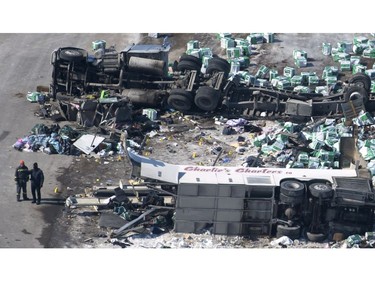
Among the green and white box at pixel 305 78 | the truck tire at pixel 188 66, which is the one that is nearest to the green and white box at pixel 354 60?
the green and white box at pixel 305 78

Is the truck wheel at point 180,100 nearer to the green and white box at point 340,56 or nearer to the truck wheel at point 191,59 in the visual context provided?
the truck wheel at point 191,59

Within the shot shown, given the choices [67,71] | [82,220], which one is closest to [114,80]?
[67,71]

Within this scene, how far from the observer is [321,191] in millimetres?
32469

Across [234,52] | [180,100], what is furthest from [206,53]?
[180,100]

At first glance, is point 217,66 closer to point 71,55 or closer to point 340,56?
point 71,55

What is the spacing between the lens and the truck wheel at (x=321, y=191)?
3244 cm

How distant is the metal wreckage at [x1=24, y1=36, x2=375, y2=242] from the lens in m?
32.7

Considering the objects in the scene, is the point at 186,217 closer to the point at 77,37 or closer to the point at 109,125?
the point at 109,125

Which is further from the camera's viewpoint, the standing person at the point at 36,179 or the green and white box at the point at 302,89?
the green and white box at the point at 302,89

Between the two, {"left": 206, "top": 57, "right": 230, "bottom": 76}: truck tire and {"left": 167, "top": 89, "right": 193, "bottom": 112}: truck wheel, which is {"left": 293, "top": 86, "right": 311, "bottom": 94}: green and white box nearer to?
{"left": 206, "top": 57, "right": 230, "bottom": 76}: truck tire

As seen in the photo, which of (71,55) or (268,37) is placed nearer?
(71,55)

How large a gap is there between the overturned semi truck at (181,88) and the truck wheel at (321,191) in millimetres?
7281

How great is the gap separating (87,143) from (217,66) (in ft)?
20.1

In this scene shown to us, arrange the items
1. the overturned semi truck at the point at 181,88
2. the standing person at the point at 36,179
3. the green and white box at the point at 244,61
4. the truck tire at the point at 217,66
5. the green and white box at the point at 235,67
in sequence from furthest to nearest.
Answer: the green and white box at the point at 244,61 < the green and white box at the point at 235,67 < the truck tire at the point at 217,66 < the overturned semi truck at the point at 181,88 < the standing person at the point at 36,179
